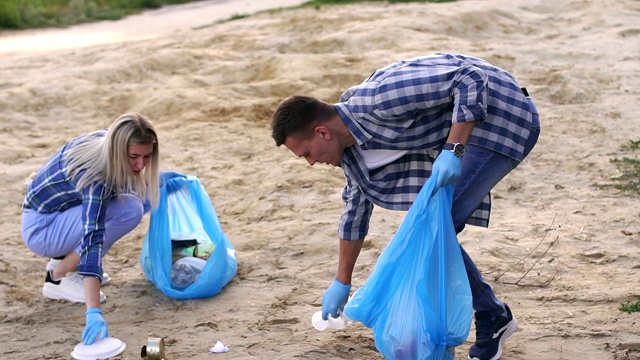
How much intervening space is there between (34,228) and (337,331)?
148 centimetres

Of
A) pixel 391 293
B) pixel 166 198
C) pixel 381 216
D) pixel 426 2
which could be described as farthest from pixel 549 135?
pixel 426 2

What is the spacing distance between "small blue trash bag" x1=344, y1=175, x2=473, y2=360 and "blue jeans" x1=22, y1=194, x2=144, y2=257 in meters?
1.47

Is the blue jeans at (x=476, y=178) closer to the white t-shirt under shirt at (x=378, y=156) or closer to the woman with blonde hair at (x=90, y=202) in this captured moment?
the white t-shirt under shirt at (x=378, y=156)

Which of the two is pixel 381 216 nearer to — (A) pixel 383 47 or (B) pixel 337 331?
(B) pixel 337 331

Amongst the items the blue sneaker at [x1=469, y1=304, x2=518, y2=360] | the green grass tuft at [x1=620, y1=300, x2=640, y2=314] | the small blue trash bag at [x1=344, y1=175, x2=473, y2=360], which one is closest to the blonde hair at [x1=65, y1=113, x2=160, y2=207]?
the small blue trash bag at [x1=344, y1=175, x2=473, y2=360]

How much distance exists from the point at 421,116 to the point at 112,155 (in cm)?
142

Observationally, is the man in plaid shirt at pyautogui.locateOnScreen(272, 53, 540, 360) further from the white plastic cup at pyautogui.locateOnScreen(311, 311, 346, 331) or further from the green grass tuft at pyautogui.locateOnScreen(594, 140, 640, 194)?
the green grass tuft at pyautogui.locateOnScreen(594, 140, 640, 194)

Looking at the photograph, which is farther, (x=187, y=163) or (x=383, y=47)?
(x=383, y=47)

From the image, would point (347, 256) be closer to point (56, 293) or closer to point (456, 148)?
point (456, 148)

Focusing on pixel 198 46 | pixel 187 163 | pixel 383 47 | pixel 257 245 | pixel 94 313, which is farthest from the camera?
pixel 198 46

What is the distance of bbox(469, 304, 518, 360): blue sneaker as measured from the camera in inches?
132

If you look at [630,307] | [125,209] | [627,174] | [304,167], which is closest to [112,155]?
[125,209]

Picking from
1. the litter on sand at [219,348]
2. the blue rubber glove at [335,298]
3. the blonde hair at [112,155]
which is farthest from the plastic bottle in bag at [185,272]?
the blue rubber glove at [335,298]

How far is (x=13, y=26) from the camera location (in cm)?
1105
